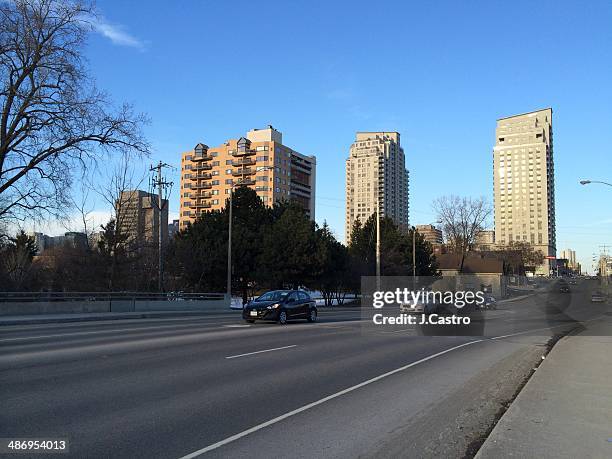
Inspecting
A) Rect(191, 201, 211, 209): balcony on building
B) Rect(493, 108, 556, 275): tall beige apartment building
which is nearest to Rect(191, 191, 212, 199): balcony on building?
Rect(191, 201, 211, 209): balcony on building

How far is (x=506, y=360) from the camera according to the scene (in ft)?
44.9

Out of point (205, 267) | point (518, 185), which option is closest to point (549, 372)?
point (205, 267)

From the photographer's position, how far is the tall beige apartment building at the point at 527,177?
18738 cm

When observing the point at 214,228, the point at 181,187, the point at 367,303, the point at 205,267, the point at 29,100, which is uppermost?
the point at 181,187

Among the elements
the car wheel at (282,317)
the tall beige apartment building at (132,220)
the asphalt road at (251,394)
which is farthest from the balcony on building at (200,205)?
the asphalt road at (251,394)

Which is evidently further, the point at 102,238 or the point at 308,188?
the point at 308,188

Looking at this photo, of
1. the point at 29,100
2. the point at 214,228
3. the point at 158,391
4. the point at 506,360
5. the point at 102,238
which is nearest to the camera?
the point at 158,391

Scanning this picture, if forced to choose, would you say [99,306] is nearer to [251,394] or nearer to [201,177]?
[251,394]

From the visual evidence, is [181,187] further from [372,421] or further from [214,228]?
[372,421]

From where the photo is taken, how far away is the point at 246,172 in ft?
471

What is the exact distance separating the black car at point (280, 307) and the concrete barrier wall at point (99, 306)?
10522 mm

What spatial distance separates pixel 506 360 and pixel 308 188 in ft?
478

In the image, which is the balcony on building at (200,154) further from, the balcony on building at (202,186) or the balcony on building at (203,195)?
the balcony on building at (203,195)

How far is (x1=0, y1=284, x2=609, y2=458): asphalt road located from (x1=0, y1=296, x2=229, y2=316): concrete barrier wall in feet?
34.2
